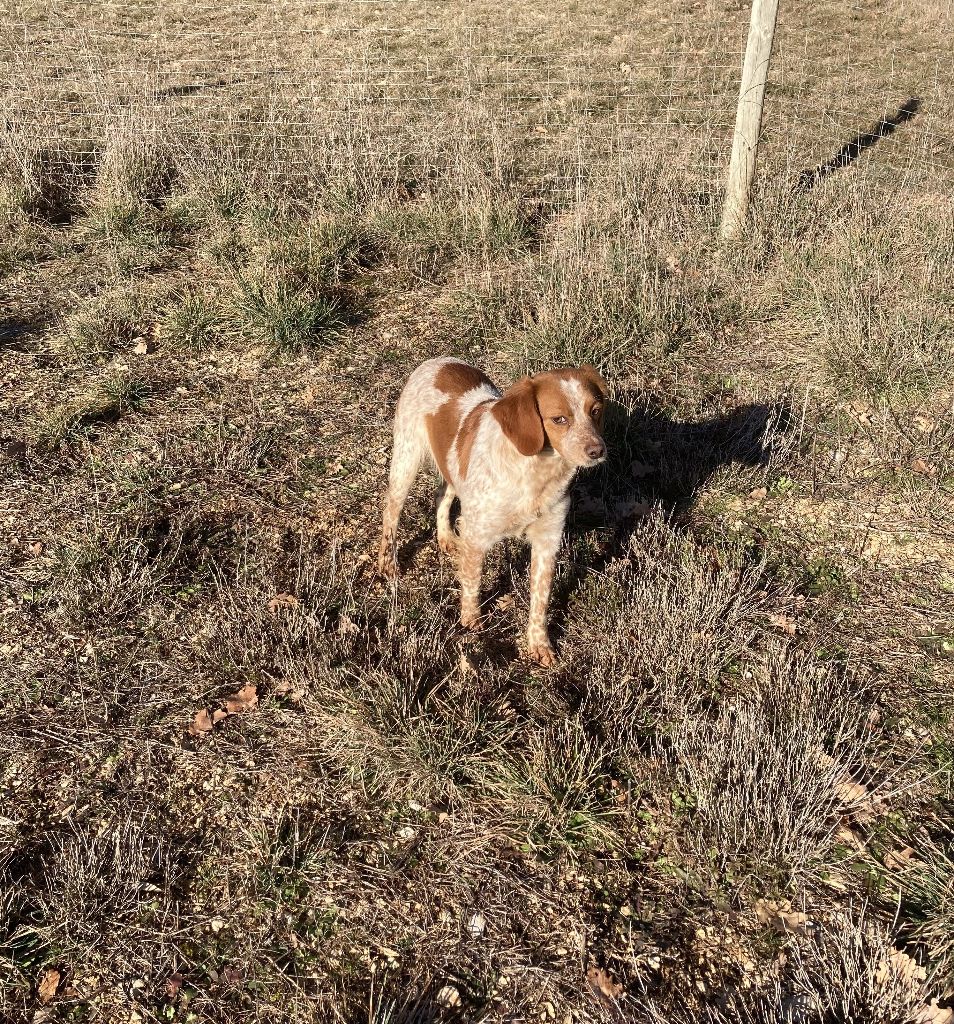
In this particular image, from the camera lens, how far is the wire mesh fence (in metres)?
7.82

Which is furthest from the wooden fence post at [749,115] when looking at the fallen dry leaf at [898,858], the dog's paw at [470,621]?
the fallen dry leaf at [898,858]

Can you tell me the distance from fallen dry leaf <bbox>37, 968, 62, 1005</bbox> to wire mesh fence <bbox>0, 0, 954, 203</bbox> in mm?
6751

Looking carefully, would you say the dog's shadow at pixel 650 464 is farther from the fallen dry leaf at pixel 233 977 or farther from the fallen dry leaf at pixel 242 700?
the fallen dry leaf at pixel 233 977

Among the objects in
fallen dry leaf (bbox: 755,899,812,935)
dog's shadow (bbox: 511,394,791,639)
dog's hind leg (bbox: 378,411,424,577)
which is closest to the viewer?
fallen dry leaf (bbox: 755,899,812,935)

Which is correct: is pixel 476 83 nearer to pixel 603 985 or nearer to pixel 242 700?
pixel 242 700

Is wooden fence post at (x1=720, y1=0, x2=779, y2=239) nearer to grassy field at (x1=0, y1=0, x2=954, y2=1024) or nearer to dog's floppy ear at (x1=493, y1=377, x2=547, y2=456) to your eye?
grassy field at (x1=0, y1=0, x2=954, y2=1024)

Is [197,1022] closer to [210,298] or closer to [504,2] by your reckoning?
[210,298]

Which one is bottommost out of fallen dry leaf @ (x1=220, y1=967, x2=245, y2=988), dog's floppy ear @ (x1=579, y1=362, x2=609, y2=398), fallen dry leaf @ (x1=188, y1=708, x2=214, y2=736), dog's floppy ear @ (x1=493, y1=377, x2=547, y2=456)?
fallen dry leaf @ (x1=220, y1=967, x2=245, y2=988)

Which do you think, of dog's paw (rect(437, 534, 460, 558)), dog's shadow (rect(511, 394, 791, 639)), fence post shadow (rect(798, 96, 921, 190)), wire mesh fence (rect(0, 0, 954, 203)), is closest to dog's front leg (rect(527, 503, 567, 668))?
dog's shadow (rect(511, 394, 791, 639))

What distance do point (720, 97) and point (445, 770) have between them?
9593 mm

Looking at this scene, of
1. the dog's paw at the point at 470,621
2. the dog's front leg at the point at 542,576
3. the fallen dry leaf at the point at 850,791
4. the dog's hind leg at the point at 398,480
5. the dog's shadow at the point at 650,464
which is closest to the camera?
the fallen dry leaf at the point at 850,791

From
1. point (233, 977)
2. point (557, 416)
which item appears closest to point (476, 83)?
point (557, 416)

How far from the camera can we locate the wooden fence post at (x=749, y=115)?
19.4 ft

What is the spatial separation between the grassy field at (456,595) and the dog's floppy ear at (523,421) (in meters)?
0.97
